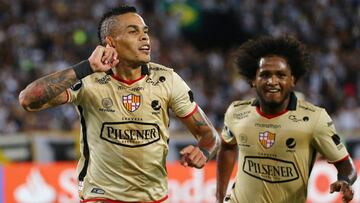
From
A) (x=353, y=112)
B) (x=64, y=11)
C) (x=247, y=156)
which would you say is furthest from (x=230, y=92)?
(x=247, y=156)

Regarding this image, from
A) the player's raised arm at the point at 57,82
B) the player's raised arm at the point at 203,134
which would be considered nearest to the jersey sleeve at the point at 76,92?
the player's raised arm at the point at 57,82

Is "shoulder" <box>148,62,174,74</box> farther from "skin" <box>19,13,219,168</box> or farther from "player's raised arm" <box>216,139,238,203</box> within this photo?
"player's raised arm" <box>216,139,238,203</box>

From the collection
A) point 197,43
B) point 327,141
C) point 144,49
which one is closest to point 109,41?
point 144,49

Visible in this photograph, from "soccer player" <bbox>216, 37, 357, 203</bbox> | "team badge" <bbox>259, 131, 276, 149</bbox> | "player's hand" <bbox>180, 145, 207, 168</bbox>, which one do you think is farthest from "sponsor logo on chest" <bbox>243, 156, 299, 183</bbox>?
"player's hand" <bbox>180, 145, 207, 168</bbox>

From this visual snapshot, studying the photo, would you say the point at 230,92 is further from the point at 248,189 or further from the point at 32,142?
the point at 248,189

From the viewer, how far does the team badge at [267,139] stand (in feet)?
23.5

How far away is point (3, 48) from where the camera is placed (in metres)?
18.2

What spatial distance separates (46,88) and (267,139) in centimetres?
182

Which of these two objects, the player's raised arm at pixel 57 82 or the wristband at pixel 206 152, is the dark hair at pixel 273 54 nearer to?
the wristband at pixel 206 152

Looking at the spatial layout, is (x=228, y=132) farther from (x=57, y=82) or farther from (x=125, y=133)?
(x=57, y=82)

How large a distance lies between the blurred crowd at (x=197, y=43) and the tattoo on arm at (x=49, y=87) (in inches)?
344

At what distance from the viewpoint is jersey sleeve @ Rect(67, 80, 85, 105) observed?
656cm

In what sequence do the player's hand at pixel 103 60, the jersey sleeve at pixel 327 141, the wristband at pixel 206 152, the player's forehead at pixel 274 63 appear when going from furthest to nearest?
the player's forehead at pixel 274 63 < the jersey sleeve at pixel 327 141 < the wristband at pixel 206 152 < the player's hand at pixel 103 60

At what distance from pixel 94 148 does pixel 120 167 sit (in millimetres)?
241
